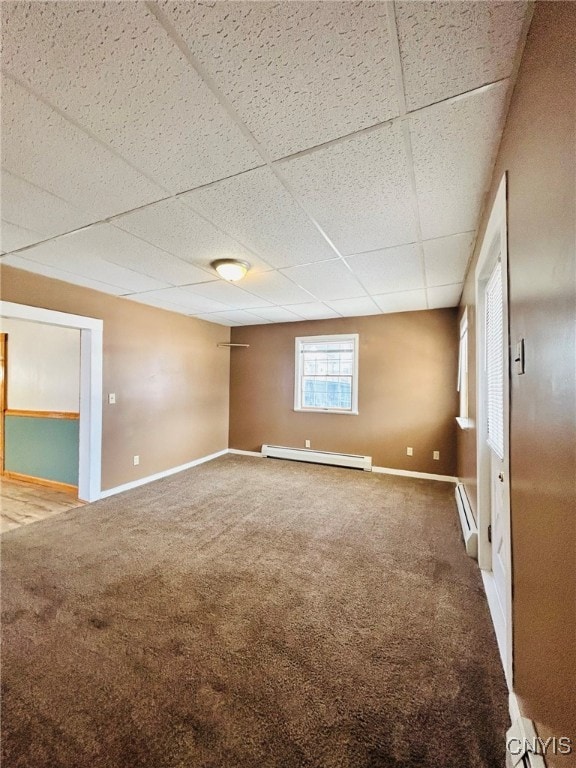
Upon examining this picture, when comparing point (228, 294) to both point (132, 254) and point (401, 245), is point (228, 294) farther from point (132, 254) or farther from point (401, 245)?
point (401, 245)

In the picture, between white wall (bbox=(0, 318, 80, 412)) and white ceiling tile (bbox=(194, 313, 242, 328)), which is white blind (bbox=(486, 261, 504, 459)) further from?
white wall (bbox=(0, 318, 80, 412))

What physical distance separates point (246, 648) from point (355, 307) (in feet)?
12.7

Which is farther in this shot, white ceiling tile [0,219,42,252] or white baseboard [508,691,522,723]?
white ceiling tile [0,219,42,252]

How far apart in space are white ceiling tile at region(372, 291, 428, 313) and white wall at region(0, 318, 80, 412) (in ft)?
13.2

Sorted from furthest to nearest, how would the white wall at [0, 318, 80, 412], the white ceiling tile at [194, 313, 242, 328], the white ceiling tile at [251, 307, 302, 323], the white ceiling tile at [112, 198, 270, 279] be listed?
the white ceiling tile at [194, 313, 242, 328], the white ceiling tile at [251, 307, 302, 323], the white wall at [0, 318, 80, 412], the white ceiling tile at [112, 198, 270, 279]

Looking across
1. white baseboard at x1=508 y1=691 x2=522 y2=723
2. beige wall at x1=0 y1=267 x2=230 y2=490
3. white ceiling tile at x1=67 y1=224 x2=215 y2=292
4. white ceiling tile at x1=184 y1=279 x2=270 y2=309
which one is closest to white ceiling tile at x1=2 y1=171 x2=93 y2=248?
white ceiling tile at x1=67 y1=224 x2=215 y2=292

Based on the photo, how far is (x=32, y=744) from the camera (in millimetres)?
1090

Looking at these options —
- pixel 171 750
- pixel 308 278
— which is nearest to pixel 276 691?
pixel 171 750

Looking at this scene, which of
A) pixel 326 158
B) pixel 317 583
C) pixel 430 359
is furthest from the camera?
pixel 430 359

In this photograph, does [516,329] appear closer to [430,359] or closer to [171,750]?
[171,750]

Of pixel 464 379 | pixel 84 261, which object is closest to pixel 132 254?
pixel 84 261

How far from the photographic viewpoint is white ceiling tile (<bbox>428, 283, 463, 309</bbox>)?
3391 millimetres

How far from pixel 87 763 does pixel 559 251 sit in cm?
214

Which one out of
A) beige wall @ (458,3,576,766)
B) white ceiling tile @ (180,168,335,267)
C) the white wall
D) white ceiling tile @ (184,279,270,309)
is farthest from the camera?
the white wall
